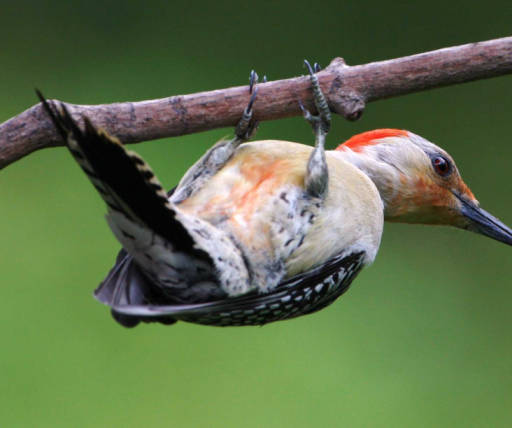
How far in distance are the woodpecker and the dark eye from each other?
7 centimetres

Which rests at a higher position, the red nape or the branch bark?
the branch bark

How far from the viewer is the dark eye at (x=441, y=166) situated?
11.2 ft

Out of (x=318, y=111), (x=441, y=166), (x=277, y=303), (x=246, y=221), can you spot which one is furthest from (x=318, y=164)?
(x=441, y=166)

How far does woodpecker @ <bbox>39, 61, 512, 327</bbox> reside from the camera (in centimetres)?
230

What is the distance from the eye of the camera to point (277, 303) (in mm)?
2742

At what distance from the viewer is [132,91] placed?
4699 mm

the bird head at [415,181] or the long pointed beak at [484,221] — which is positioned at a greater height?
the bird head at [415,181]

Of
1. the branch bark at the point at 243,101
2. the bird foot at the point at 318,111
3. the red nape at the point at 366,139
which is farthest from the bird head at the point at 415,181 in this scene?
the branch bark at the point at 243,101

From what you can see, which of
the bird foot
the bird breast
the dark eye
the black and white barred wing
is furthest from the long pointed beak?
the black and white barred wing

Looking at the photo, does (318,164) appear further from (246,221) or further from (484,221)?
(484,221)

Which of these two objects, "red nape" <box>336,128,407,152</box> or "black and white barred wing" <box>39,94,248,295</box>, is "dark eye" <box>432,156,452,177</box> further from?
"black and white barred wing" <box>39,94,248,295</box>

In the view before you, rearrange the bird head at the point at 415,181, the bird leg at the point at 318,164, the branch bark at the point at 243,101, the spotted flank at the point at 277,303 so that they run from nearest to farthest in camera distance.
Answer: the spotted flank at the point at 277,303, the branch bark at the point at 243,101, the bird leg at the point at 318,164, the bird head at the point at 415,181

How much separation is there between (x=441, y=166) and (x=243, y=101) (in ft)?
Result: 3.42

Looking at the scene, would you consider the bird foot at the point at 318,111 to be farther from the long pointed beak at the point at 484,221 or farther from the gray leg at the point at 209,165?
the long pointed beak at the point at 484,221
